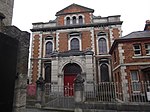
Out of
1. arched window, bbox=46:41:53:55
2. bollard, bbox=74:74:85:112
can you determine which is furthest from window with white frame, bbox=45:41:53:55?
bollard, bbox=74:74:85:112

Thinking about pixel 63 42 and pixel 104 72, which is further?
pixel 63 42

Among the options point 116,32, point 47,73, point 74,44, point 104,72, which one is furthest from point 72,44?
point 116,32

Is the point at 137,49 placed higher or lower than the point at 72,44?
lower

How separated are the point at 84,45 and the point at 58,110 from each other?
12.5 metres

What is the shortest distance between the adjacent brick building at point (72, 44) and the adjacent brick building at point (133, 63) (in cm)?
513

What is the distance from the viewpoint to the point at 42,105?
36.2 feet

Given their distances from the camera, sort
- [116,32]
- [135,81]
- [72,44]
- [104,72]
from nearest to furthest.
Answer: [135,81] → [104,72] → [116,32] → [72,44]

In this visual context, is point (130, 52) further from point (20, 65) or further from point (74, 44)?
point (20, 65)

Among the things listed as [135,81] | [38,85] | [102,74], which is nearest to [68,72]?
[102,74]

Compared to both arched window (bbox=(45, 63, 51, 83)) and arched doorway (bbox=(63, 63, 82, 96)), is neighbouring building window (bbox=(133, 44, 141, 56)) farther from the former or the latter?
arched window (bbox=(45, 63, 51, 83))

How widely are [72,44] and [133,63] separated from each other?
10500 mm

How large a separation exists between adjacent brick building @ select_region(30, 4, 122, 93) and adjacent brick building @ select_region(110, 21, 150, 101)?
5.13m

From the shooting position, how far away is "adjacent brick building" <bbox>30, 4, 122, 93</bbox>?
18094 mm

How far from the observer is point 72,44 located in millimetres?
21703
